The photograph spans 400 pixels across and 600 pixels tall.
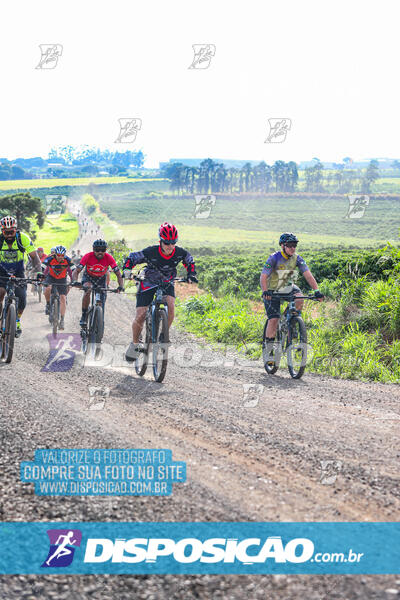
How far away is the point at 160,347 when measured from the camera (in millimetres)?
8359

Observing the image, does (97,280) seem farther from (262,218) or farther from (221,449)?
(262,218)

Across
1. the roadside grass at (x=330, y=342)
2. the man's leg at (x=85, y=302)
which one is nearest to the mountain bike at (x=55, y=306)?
the man's leg at (x=85, y=302)

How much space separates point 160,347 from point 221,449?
341 centimetres

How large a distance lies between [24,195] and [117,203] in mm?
90127

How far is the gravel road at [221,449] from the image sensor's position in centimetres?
311

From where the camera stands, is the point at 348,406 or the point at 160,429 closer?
the point at 160,429

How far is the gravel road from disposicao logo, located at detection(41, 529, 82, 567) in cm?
15

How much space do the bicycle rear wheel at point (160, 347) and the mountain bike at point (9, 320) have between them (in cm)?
287

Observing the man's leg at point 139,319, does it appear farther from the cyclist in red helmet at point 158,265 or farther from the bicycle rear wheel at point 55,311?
the bicycle rear wheel at point 55,311

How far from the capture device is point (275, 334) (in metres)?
9.33

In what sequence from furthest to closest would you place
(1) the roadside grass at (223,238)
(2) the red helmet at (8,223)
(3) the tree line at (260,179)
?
(3) the tree line at (260,179) < (1) the roadside grass at (223,238) < (2) the red helmet at (8,223)

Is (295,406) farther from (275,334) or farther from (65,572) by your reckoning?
(65,572)

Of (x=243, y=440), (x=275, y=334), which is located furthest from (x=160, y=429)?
(x=275, y=334)

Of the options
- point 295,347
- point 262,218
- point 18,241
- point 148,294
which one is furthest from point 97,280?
point 262,218
